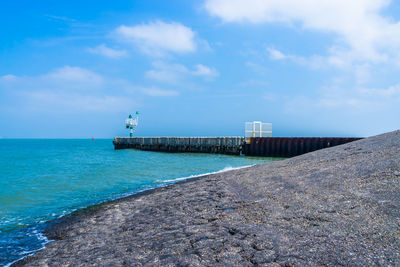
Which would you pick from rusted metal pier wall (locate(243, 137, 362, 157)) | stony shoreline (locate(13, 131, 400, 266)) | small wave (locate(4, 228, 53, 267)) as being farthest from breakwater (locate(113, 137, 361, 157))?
small wave (locate(4, 228, 53, 267))

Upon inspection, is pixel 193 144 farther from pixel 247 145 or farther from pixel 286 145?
pixel 286 145

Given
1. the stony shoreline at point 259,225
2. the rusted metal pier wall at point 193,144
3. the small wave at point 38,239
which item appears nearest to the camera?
the stony shoreline at point 259,225

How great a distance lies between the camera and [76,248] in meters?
5.79

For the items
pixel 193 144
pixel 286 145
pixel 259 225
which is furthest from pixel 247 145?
pixel 259 225

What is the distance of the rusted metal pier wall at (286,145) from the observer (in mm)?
26656

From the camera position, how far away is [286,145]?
29.0 metres

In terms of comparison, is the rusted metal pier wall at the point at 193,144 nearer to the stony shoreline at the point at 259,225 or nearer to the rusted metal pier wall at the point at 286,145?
the rusted metal pier wall at the point at 286,145

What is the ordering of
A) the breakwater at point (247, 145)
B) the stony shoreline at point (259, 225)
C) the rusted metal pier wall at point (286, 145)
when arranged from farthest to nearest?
the breakwater at point (247, 145)
the rusted metal pier wall at point (286, 145)
the stony shoreline at point (259, 225)

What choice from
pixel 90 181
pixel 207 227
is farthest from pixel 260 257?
pixel 90 181

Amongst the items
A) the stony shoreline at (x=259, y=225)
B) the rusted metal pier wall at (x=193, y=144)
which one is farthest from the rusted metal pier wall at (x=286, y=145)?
the stony shoreline at (x=259, y=225)

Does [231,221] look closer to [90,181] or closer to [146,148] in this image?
[90,181]

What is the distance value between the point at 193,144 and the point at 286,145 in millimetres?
14108

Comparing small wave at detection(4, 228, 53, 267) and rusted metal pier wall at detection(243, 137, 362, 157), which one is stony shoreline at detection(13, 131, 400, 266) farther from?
rusted metal pier wall at detection(243, 137, 362, 157)

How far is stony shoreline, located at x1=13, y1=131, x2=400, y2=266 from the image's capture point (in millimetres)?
4309
